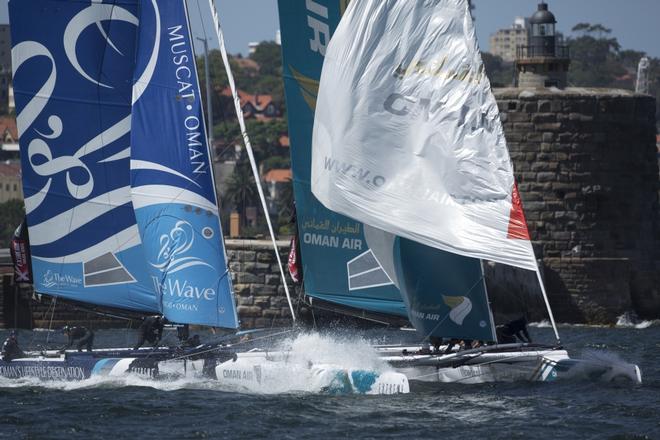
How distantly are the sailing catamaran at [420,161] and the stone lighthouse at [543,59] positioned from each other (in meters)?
21.3

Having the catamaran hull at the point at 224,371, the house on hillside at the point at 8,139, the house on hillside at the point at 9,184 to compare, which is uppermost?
the house on hillside at the point at 8,139

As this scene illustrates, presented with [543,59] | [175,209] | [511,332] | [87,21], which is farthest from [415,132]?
[543,59]

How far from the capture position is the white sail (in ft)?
78.8

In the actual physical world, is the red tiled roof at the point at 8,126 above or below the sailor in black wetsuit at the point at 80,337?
above

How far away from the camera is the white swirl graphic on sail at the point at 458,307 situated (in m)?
Answer: 25.1

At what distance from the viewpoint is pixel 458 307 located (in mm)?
25156

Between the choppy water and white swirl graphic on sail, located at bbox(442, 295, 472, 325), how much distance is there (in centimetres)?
115

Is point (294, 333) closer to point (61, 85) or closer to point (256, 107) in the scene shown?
point (61, 85)

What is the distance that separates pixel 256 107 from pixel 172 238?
132000 millimetres

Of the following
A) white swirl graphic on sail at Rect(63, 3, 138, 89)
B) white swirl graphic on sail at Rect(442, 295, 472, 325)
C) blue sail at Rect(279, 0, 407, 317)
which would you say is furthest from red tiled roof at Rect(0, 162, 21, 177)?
white swirl graphic on sail at Rect(442, 295, 472, 325)

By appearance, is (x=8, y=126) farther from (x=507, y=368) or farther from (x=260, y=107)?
(x=507, y=368)

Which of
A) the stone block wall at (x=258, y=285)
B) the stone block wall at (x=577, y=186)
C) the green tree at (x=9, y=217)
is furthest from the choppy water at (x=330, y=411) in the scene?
the green tree at (x=9, y=217)

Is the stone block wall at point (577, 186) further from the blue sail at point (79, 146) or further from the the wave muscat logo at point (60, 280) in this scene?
the the wave muscat logo at point (60, 280)

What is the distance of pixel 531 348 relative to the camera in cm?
2488
